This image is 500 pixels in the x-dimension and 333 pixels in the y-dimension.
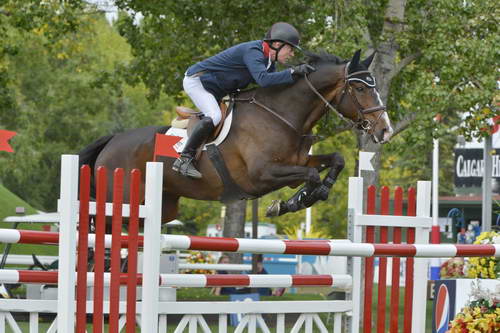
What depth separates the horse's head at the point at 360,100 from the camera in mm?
7312

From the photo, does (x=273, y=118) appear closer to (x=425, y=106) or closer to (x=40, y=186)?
(x=425, y=106)

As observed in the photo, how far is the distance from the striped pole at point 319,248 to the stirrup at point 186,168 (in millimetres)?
2478

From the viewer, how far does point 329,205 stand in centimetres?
3997

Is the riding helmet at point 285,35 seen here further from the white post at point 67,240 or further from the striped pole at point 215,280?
the white post at point 67,240

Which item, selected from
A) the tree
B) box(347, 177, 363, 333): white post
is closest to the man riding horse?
box(347, 177, 363, 333): white post

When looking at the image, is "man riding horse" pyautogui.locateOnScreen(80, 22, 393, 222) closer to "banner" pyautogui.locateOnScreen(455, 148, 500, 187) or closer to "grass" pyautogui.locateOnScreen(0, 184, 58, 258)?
"banner" pyautogui.locateOnScreen(455, 148, 500, 187)

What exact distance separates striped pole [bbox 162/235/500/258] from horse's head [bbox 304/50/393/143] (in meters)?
2.02

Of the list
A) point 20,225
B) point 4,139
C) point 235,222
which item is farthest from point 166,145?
point 20,225

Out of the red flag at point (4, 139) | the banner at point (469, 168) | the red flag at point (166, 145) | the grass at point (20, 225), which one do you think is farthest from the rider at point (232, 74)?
the grass at point (20, 225)

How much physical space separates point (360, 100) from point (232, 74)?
993 mm

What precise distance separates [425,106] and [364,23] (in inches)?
55.6

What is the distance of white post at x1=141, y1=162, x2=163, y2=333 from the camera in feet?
14.4

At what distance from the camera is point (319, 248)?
Answer: 4945 mm

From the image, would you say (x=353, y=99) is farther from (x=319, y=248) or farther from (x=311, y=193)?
(x=319, y=248)
